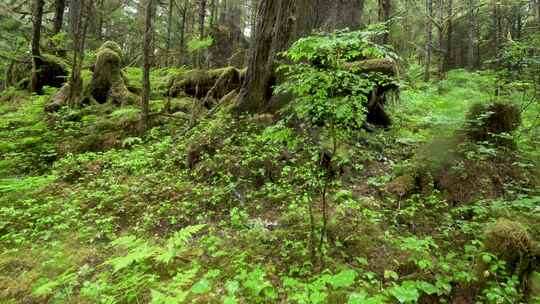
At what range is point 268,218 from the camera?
4.53 m

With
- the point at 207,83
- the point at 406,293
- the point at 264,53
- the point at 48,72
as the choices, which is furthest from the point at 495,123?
the point at 48,72

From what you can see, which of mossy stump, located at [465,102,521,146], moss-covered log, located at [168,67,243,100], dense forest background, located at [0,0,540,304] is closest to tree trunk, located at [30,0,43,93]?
dense forest background, located at [0,0,540,304]

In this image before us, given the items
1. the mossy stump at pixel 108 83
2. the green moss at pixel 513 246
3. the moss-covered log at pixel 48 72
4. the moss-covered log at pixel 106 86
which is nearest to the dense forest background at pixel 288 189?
the green moss at pixel 513 246

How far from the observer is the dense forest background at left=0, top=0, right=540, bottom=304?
9.87ft

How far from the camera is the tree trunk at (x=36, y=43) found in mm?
10734

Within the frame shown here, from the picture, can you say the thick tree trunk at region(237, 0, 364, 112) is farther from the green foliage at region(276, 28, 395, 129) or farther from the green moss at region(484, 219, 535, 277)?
the green moss at region(484, 219, 535, 277)

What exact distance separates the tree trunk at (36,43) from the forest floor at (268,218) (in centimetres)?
556

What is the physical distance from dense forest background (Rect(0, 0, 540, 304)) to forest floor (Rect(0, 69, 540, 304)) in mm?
26

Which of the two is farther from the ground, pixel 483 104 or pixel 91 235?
pixel 483 104

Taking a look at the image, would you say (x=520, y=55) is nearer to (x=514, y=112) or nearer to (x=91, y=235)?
(x=514, y=112)

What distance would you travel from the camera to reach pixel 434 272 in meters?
3.13

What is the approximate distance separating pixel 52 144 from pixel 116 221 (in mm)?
4405

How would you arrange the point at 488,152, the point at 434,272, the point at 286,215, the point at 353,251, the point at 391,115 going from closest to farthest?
the point at 434,272 < the point at 353,251 < the point at 286,215 < the point at 488,152 < the point at 391,115

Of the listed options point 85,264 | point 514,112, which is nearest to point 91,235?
point 85,264
